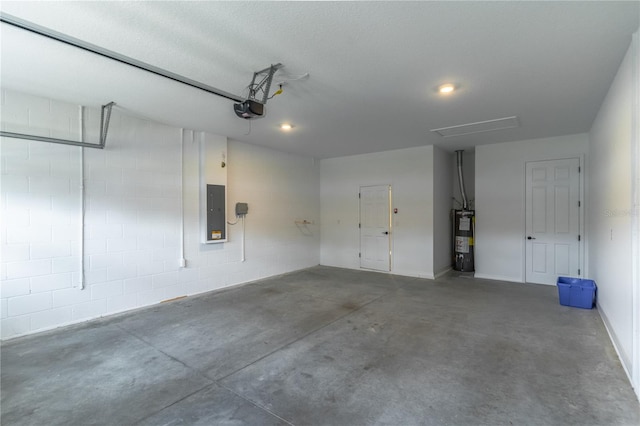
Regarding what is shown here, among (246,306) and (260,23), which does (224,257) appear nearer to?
(246,306)

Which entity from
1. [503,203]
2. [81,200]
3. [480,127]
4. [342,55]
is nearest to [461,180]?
[503,203]

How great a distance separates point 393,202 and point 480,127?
234 cm

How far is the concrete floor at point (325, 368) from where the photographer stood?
2.05 meters

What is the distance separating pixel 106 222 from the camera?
4.04 m

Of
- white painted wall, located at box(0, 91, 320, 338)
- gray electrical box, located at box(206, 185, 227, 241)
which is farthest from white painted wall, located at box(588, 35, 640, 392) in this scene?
white painted wall, located at box(0, 91, 320, 338)

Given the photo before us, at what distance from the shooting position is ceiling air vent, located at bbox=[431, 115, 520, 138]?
14.7 ft

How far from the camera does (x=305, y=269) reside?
717 cm

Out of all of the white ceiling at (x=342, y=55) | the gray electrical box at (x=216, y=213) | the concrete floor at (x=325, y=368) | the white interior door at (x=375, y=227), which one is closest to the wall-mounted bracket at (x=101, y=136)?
the white ceiling at (x=342, y=55)

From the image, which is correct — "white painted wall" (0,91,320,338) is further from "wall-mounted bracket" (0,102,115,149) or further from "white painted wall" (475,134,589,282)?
"white painted wall" (475,134,589,282)

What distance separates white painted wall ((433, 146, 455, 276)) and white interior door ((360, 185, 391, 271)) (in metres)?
0.99

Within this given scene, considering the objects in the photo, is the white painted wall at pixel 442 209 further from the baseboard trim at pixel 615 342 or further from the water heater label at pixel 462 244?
the baseboard trim at pixel 615 342

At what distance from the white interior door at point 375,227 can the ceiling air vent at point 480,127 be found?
1855 millimetres

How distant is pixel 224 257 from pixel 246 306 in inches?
55.8

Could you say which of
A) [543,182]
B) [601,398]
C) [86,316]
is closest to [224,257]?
[86,316]
